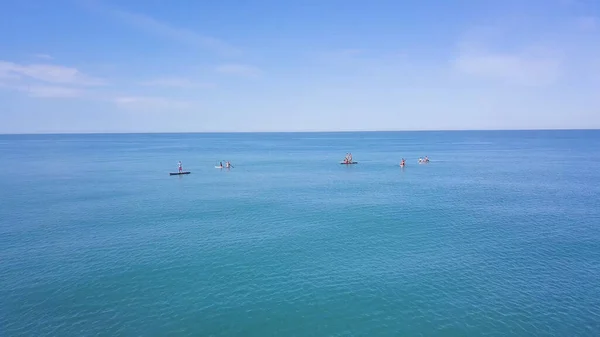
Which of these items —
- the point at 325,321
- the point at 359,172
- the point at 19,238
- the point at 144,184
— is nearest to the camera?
the point at 325,321

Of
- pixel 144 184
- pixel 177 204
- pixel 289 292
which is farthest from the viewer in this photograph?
pixel 144 184

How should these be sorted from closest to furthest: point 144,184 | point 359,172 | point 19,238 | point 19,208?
point 19,238
point 19,208
point 144,184
point 359,172

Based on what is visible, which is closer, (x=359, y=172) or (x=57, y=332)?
(x=57, y=332)

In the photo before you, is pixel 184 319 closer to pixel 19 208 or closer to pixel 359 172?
pixel 19 208

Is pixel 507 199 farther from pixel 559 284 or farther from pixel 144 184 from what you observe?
pixel 144 184

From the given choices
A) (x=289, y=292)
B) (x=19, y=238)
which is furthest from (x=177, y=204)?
(x=289, y=292)

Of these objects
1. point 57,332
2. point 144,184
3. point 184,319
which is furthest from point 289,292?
point 144,184
